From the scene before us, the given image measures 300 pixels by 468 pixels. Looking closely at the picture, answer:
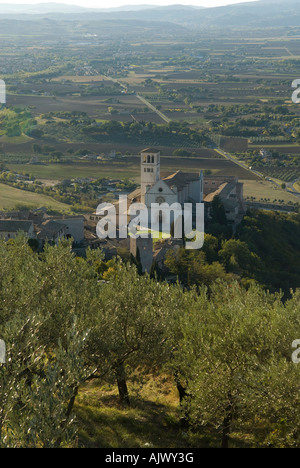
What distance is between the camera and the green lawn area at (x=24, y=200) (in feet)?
186

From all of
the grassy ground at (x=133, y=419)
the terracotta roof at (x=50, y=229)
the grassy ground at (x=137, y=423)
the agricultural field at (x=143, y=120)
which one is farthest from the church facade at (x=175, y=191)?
the grassy ground at (x=137, y=423)

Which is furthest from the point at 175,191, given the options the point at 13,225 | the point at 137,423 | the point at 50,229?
the point at 137,423

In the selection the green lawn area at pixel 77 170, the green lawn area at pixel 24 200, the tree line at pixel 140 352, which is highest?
the tree line at pixel 140 352

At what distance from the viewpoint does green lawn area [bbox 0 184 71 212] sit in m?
56.7

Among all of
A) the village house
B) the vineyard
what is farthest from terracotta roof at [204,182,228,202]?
the vineyard

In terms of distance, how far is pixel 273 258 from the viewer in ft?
135

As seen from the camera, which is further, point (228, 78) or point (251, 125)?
point (228, 78)

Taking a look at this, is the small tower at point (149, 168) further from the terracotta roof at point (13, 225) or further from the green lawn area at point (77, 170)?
the green lawn area at point (77, 170)

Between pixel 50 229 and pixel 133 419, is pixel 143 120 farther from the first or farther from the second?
pixel 133 419

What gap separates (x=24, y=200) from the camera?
59625 millimetres

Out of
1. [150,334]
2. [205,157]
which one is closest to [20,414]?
[150,334]

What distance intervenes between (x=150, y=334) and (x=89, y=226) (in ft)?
83.9

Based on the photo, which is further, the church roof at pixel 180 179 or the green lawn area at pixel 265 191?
the green lawn area at pixel 265 191

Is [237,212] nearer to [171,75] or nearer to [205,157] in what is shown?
[205,157]
